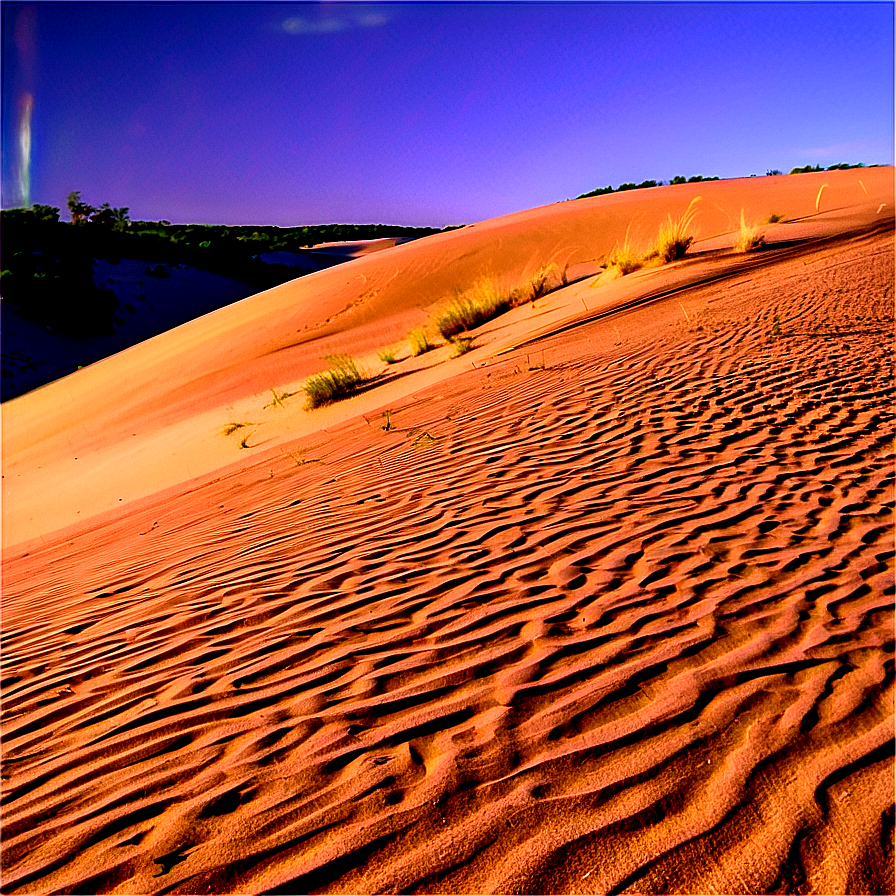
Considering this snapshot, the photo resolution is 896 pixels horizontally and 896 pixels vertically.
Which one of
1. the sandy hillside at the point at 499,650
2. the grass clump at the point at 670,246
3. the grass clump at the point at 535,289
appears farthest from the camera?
the grass clump at the point at 535,289

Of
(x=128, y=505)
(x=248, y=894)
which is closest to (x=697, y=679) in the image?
(x=248, y=894)

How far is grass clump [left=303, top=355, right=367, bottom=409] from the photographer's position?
34.4 feet

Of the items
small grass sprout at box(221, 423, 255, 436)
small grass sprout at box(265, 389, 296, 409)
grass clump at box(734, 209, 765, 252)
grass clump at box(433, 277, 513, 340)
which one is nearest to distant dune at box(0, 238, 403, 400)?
small grass sprout at box(265, 389, 296, 409)

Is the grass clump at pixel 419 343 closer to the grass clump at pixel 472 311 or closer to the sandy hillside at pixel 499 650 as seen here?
the grass clump at pixel 472 311

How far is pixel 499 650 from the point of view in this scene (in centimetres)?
302

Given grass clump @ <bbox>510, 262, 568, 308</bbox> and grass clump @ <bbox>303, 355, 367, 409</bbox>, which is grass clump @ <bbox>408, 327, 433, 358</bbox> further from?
grass clump @ <bbox>510, 262, 568, 308</bbox>

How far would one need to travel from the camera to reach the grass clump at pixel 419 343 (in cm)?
1249

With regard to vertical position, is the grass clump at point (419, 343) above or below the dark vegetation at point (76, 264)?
below

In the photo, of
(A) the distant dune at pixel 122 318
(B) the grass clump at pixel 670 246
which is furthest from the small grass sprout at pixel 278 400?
(A) the distant dune at pixel 122 318

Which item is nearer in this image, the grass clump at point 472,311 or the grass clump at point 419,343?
the grass clump at point 419,343

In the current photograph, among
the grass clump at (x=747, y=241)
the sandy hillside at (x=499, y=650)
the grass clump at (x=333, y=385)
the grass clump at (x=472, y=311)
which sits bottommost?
the sandy hillside at (x=499, y=650)

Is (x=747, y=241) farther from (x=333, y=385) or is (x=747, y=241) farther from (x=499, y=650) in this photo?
(x=499, y=650)

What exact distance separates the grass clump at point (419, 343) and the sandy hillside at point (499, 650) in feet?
14.8

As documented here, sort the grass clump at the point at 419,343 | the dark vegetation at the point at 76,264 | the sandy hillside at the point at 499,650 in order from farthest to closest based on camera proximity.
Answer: the dark vegetation at the point at 76,264 < the grass clump at the point at 419,343 < the sandy hillside at the point at 499,650
